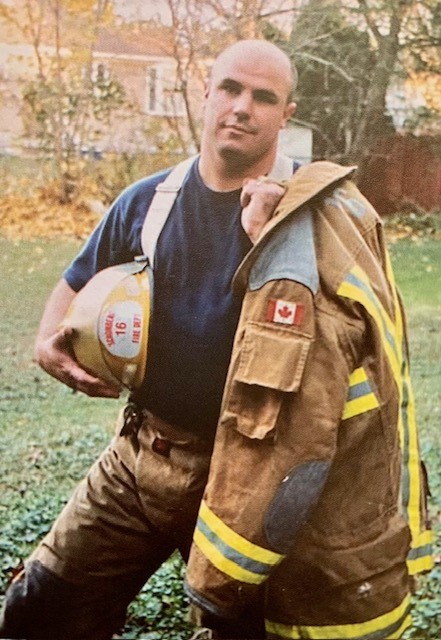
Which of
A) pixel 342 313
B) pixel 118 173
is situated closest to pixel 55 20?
pixel 118 173

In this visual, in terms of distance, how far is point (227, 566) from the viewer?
1892 millimetres

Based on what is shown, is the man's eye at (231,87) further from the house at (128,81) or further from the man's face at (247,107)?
the house at (128,81)

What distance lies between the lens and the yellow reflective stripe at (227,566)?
189cm

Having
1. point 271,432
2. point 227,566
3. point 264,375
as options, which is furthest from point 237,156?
point 227,566

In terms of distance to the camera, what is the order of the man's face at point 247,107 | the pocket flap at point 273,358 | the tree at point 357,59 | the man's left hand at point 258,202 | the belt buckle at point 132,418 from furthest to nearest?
the tree at point 357,59, the belt buckle at point 132,418, the man's face at point 247,107, the man's left hand at point 258,202, the pocket flap at point 273,358

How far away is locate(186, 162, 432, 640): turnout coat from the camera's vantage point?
6.06ft

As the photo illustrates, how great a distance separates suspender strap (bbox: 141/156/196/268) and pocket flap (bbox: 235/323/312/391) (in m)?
0.43

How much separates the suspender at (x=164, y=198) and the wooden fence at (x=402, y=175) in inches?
14.3

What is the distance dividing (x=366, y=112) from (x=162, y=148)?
2.03 feet

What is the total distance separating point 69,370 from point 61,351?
6 cm

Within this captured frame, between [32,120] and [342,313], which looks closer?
[342,313]

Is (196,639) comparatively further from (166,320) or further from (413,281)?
(413,281)

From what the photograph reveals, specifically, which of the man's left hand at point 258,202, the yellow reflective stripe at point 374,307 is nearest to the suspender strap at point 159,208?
the man's left hand at point 258,202

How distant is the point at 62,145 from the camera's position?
245 centimetres
